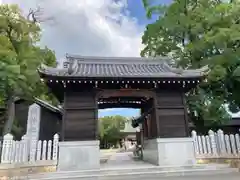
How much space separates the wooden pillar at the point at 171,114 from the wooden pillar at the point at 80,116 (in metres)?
2.38

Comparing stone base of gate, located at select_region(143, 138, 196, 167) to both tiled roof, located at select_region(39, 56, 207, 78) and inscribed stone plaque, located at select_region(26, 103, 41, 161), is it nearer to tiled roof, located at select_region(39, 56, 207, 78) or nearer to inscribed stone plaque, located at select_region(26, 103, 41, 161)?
tiled roof, located at select_region(39, 56, 207, 78)

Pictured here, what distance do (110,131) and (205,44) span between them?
2112cm

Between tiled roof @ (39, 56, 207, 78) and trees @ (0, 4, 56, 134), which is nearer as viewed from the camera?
tiled roof @ (39, 56, 207, 78)

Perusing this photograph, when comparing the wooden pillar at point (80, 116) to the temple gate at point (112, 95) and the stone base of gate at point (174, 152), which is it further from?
the stone base of gate at point (174, 152)

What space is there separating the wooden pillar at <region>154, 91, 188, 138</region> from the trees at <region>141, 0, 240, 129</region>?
8.35 feet

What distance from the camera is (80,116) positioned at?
24.3 feet

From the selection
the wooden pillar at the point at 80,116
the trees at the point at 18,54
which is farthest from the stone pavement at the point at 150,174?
the trees at the point at 18,54

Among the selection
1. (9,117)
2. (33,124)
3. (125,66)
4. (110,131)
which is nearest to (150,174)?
(125,66)

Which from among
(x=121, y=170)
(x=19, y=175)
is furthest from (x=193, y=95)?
(x=19, y=175)

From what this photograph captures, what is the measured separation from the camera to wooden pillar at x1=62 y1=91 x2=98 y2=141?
285 inches

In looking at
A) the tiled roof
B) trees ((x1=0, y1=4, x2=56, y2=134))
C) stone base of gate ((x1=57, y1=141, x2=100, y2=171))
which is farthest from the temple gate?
trees ((x1=0, y1=4, x2=56, y2=134))

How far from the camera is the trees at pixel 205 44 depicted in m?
9.24

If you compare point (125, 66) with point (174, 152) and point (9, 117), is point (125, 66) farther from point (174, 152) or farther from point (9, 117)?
point (9, 117)

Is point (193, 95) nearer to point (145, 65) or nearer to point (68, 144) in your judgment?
point (145, 65)
